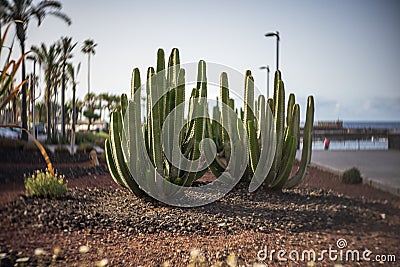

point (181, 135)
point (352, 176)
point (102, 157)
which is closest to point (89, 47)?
point (102, 157)

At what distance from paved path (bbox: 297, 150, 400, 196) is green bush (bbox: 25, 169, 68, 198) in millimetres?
1342

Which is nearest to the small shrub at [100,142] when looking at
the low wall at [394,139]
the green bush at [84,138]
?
the green bush at [84,138]

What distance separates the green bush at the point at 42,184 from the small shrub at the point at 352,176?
1422mm

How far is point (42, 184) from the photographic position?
6.79 feet

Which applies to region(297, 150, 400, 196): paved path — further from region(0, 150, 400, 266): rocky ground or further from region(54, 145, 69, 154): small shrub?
region(54, 145, 69, 154): small shrub

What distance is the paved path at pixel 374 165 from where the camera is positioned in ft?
7.93

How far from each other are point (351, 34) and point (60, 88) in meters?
1.46

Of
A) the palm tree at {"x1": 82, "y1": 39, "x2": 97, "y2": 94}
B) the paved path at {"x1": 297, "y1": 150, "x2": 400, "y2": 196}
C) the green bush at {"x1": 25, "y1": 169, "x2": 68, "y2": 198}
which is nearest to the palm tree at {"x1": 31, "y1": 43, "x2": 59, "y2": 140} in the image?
the palm tree at {"x1": 82, "y1": 39, "x2": 97, "y2": 94}

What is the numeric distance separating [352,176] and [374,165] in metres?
0.15

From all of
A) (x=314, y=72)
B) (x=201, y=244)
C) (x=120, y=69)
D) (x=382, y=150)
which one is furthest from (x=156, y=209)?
(x=382, y=150)

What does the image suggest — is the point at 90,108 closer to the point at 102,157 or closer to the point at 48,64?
the point at 48,64

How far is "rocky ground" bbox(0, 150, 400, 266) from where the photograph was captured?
1.97m

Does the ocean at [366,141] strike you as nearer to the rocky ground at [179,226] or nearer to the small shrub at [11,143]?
the rocky ground at [179,226]

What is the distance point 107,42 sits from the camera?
2.19 m
